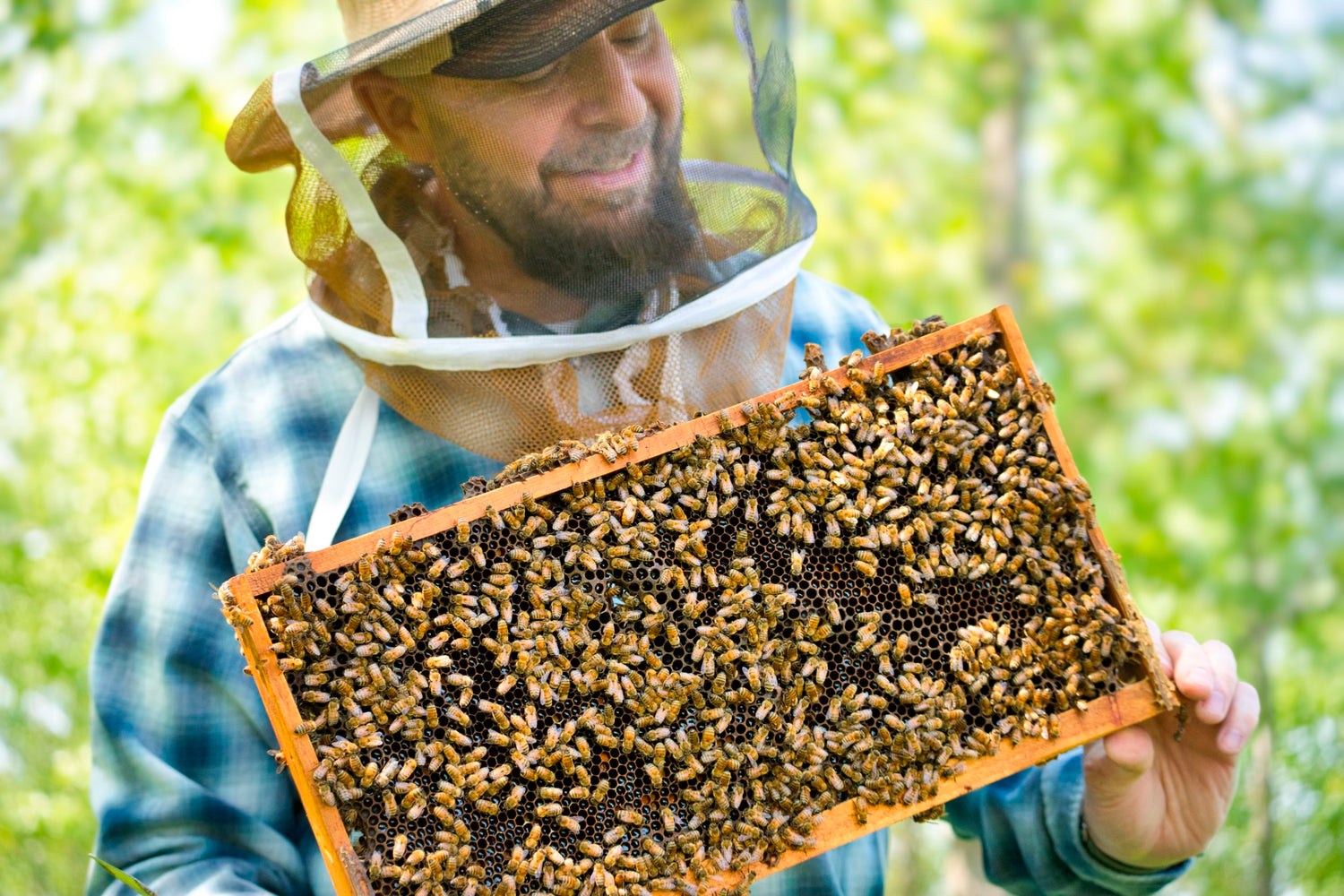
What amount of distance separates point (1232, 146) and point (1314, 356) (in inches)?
76.8

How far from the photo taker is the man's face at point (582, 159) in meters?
2.26

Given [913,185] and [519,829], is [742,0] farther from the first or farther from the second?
[913,185]

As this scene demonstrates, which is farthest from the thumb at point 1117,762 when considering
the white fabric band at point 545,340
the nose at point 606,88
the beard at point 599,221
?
the nose at point 606,88

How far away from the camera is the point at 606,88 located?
7.51 ft

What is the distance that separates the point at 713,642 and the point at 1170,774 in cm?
141

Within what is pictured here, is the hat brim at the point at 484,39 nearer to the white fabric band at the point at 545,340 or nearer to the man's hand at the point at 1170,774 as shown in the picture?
the white fabric band at the point at 545,340

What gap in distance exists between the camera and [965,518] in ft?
7.41

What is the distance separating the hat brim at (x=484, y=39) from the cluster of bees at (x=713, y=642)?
89 cm

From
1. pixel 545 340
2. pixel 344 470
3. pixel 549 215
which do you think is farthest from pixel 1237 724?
pixel 344 470

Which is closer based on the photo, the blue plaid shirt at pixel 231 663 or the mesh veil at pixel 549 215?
the mesh veil at pixel 549 215

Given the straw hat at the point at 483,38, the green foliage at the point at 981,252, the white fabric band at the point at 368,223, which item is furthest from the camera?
the green foliage at the point at 981,252

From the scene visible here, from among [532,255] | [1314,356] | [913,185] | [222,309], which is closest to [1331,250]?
[1314,356]

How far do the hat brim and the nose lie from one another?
0.10 m

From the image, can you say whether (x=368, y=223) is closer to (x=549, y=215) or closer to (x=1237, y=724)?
(x=549, y=215)
